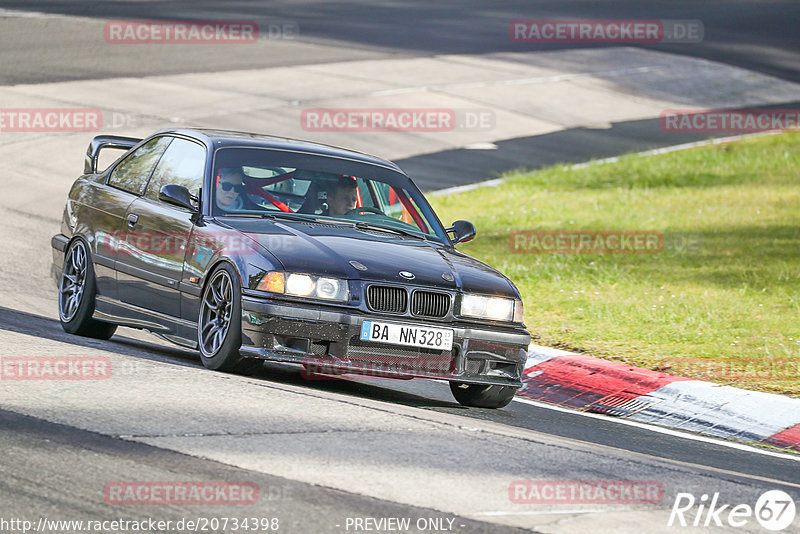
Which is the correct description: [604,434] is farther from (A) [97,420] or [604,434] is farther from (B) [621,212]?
(B) [621,212]

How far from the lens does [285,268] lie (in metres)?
7.46

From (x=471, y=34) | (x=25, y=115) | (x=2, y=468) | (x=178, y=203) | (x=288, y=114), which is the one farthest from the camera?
(x=471, y=34)

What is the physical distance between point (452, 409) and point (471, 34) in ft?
86.6

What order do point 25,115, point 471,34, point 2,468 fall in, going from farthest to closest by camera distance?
1. point 471,34
2. point 25,115
3. point 2,468

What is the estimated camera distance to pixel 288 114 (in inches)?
854

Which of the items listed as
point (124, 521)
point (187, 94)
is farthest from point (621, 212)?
point (124, 521)

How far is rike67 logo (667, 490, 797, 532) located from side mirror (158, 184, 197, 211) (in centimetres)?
384
